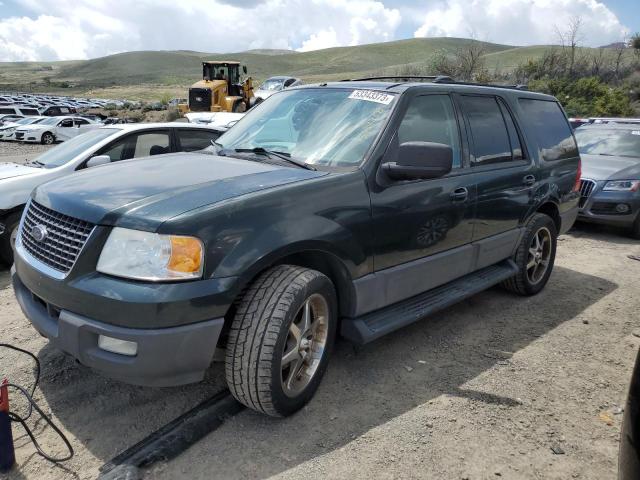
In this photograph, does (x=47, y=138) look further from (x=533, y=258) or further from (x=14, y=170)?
(x=533, y=258)

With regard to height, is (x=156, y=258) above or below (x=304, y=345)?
above

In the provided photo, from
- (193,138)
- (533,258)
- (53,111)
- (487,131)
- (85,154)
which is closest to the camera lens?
(487,131)

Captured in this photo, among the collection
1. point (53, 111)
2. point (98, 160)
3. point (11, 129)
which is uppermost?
point (98, 160)

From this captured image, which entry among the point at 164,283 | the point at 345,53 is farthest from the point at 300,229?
the point at 345,53

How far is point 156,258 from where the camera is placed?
250 cm

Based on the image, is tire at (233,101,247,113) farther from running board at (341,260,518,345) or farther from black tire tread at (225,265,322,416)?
black tire tread at (225,265,322,416)

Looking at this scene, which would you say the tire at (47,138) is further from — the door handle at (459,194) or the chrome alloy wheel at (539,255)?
the door handle at (459,194)

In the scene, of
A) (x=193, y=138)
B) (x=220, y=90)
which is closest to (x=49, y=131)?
(x=220, y=90)

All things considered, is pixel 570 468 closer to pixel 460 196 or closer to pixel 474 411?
pixel 474 411

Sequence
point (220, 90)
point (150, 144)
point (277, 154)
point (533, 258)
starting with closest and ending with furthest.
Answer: point (277, 154) → point (533, 258) → point (150, 144) → point (220, 90)

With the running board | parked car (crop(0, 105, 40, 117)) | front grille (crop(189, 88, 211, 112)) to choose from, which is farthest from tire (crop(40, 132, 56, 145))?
the running board

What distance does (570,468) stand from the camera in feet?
9.05

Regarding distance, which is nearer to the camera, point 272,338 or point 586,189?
point 272,338

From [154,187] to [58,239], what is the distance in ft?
1.81
